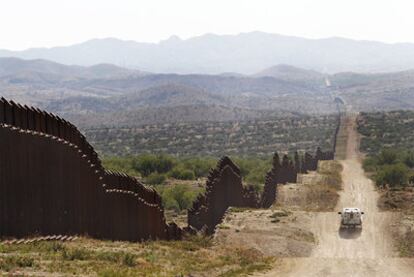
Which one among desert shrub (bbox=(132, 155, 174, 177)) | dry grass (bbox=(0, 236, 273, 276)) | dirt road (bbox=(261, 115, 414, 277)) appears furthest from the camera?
desert shrub (bbox=(132, 155, 174, 177))

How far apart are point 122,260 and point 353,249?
1678 centimetres

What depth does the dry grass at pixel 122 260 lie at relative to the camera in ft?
46.8

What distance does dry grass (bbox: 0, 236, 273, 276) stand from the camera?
14263 mm

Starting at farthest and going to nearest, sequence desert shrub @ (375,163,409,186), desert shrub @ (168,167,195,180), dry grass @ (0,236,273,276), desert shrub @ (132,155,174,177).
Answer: desert shrub @ (132,155,174,177), desert shrub @ (168,167,195,180), desert shrub @ (375,163,409,186), dry grass @ (0,236,273,276)

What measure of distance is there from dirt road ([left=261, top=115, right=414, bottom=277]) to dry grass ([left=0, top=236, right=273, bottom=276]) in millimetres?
1451

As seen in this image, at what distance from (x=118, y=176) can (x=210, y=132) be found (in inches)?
4836

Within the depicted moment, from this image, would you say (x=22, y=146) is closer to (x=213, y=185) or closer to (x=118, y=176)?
(x=118, y=176)

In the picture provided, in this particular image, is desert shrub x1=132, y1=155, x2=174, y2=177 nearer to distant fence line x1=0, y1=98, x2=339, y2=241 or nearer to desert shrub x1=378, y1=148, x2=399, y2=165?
desert shrub x1=378, y1=148, x2=399, y2=165

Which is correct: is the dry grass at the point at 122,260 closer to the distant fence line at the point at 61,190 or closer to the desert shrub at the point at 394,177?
the distant fence line at the point at 61,190

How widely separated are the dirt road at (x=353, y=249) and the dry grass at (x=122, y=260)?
1.45m

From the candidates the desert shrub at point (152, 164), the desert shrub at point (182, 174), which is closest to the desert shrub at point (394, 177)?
the desert shrub at point (182, 174)

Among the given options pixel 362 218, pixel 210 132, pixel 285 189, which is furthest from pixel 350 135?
pixel 362 218

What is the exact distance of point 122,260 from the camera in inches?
664

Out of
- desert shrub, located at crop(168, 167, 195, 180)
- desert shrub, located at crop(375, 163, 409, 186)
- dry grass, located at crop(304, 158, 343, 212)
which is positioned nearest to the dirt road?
dry grass, located at crop(304, 158, 343, 212)
